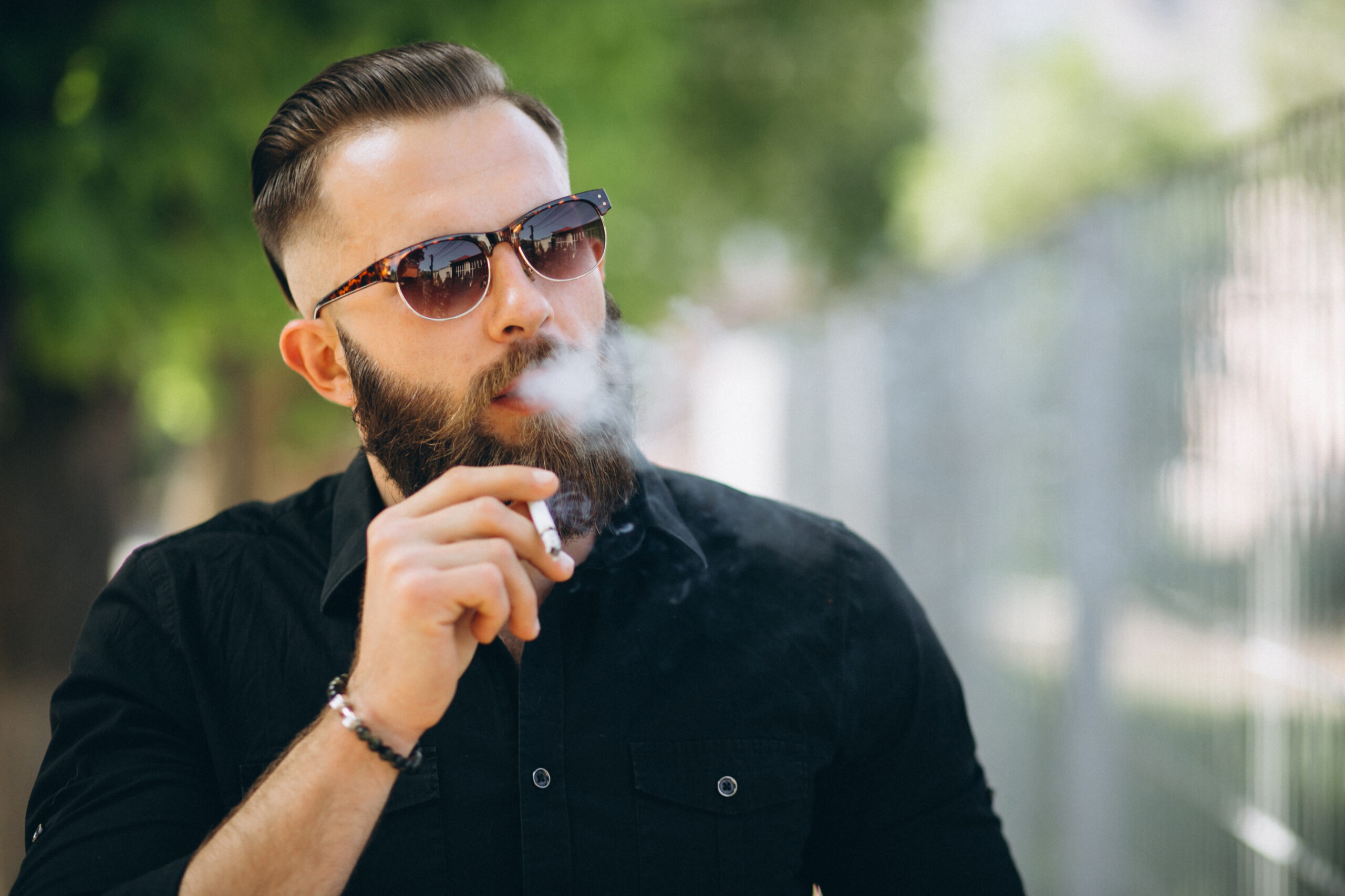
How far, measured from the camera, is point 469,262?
5.82ft

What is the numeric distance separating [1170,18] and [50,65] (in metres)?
37.1

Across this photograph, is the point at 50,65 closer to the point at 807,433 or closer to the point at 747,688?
the point at 747,688

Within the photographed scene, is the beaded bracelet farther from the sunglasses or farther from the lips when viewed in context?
the sunglasses

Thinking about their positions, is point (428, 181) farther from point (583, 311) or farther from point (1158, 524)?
point (1158, 524)

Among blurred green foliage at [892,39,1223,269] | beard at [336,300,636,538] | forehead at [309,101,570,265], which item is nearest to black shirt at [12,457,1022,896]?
beard at [336,300,636,538]

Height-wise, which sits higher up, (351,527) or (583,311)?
(583,311)

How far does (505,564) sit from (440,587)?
83 millimetres

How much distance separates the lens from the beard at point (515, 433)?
1766 mm

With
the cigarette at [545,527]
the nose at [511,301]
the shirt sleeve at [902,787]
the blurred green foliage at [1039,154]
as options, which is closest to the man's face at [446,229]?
the nose at [511,301]

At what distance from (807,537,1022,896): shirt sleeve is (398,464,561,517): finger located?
0.67 m

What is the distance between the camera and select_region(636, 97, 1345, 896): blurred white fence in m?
2.46

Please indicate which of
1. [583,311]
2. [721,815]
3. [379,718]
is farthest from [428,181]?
[721,815]

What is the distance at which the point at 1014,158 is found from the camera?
1186 inches

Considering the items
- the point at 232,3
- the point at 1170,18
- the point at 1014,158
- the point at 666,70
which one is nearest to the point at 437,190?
the point at 232,3
